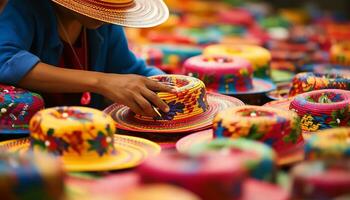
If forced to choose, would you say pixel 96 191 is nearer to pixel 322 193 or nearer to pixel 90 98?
pixel 322 193

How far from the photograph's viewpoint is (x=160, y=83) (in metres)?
2.28

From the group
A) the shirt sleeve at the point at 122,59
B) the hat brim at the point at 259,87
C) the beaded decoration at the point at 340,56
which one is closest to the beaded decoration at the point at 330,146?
the hat brim at the point at 259,87

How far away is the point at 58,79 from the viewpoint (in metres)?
2.28

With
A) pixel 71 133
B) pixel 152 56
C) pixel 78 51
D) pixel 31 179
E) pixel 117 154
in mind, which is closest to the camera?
pixel 31 179

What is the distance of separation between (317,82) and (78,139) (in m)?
1.11

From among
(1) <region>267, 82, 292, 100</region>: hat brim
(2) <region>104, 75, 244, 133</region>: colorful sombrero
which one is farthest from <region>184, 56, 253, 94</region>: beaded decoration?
(2) <region>104, 75, 244, 133</region>: colorful sombrero

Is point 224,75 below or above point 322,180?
below

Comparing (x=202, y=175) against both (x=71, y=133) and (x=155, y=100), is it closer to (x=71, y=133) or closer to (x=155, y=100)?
(x=71, y=133)

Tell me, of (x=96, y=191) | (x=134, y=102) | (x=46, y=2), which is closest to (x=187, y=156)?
(x=96, y=191)

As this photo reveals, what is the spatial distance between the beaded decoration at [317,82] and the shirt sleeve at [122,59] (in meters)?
0.57

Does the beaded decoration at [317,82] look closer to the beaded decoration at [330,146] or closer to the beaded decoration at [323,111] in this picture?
the beaded decoration at [323,111]

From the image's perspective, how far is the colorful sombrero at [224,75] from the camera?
2.81 meters

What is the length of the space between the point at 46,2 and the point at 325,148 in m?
1.24

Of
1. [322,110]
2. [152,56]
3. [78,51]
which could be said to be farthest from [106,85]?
[152,56]
